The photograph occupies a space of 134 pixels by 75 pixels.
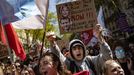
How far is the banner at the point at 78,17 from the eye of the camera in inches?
319

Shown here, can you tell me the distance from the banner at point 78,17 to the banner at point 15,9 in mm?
737

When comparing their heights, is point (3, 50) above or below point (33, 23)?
below

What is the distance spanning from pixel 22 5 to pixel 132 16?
28.7 m

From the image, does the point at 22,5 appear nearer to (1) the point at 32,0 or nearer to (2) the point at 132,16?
(1) the point at 32,0

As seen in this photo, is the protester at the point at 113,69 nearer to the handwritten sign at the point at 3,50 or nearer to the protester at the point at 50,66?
the protester at the point at 50,66

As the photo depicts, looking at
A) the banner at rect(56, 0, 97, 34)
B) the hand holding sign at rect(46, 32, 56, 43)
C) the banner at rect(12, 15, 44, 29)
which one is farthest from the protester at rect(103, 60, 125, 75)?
the banner at rect(12, 15, 44, 29)

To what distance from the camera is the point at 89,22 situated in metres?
8.05

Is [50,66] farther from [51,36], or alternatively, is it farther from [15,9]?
[15,9]

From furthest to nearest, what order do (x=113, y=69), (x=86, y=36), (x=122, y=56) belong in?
(x=86, y=36) → (x=122, y=56) → (x=113, y=69)

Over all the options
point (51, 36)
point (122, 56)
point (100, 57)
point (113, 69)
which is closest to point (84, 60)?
point (100, 57)

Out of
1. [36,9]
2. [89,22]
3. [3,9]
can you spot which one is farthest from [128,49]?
[3,9]

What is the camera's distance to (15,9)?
297 inches

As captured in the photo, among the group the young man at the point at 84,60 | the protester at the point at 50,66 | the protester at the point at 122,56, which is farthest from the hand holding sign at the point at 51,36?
the protester at the point at 50,66

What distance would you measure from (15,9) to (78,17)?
4.15 ft
